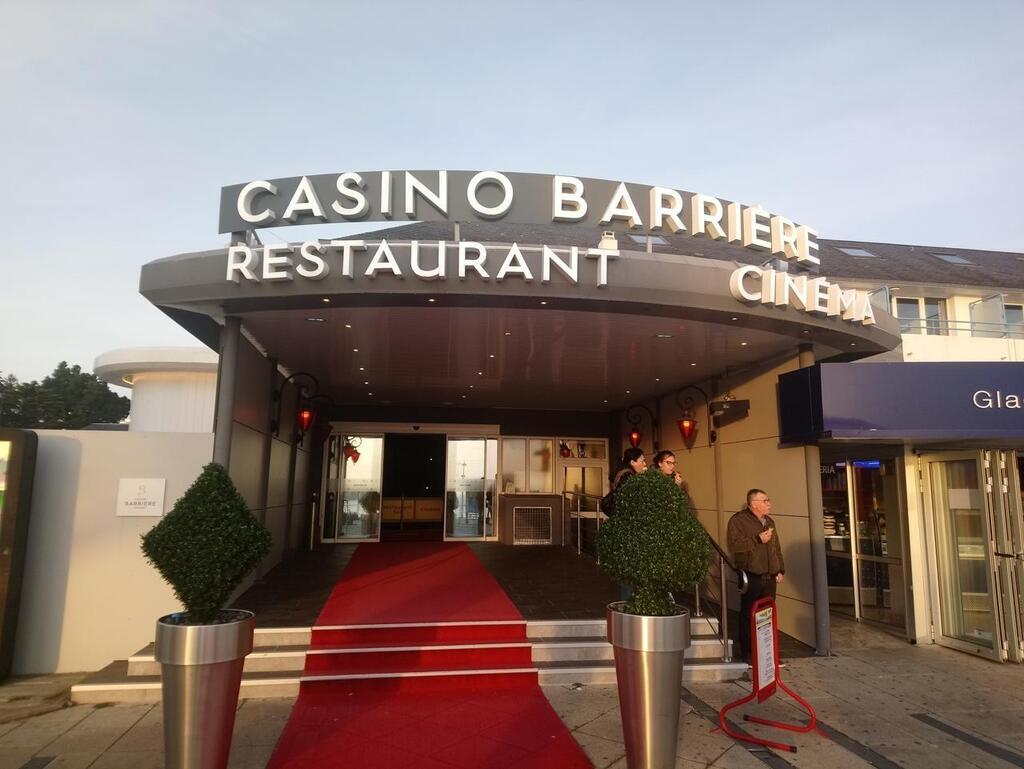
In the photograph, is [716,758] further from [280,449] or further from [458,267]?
[280,449]

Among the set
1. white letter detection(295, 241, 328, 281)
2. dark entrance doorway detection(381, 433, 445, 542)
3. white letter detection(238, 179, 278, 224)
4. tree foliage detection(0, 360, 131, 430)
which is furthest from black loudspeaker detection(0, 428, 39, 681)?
tree foliage detection(0, 360, 131, 430)

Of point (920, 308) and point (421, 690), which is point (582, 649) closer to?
A: point (421, 690)

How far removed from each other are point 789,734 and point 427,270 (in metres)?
4.52

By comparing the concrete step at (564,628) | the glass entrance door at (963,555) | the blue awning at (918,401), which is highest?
the blue awning at (918,401)

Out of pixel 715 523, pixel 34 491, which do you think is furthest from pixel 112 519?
pixel 715 523

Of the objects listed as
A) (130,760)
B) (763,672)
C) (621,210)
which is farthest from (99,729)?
(621,210)

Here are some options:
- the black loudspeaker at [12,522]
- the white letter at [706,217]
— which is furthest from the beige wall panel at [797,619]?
the black loudspeaker at [12,522]

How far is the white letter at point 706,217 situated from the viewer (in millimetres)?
6359

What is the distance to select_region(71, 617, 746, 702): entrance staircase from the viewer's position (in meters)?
5.15

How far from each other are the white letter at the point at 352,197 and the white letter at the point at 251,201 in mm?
666

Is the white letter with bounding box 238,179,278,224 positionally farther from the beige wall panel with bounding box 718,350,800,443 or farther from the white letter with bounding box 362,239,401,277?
the beige wall panel with bounding box 718,350,800,443

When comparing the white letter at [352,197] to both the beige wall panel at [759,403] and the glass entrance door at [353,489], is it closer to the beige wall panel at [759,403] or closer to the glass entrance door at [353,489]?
the beige wall panel at [759,403]

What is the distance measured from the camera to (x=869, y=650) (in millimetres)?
6930

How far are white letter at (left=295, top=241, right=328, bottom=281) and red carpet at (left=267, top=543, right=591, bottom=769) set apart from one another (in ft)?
10.5
